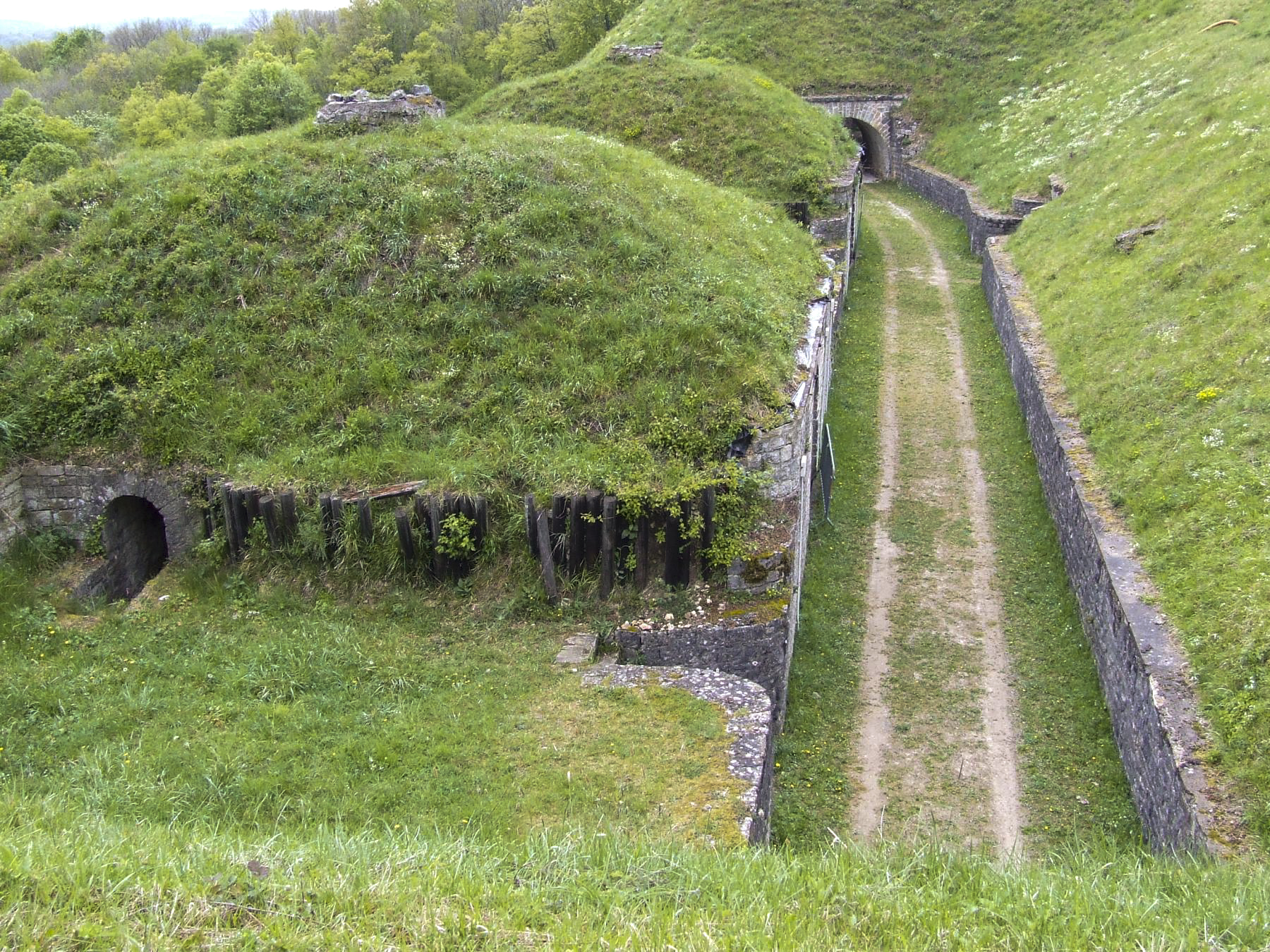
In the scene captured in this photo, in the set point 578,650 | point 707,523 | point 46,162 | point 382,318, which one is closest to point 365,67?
point 46,162

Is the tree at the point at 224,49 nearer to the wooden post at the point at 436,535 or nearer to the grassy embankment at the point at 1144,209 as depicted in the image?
the grassy embankment at the point at 1144,209

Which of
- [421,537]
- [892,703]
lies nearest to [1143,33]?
[892,703]

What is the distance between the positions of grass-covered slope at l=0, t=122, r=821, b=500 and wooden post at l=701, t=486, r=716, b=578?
513 mm

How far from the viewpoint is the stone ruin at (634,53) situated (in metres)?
29.1

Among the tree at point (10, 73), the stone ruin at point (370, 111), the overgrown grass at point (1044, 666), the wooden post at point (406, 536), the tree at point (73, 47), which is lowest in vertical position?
the overgrown grass at point (1044, 666)

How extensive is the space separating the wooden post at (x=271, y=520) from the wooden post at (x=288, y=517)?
0.05 m

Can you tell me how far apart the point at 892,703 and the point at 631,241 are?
294 inches

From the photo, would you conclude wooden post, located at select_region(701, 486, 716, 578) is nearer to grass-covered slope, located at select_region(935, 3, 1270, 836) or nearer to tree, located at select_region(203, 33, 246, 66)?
grass-covered slope, located at select_region(935, 3, 1270, 836)

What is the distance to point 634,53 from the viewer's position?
29.2m

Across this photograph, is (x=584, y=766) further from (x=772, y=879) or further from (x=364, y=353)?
(x=364, y=353)

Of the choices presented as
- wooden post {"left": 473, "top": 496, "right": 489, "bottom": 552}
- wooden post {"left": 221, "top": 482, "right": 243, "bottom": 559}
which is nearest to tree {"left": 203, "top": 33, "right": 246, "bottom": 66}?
wooden post {"left": 221, "top": 482, "right": 243, "bottom": 559}

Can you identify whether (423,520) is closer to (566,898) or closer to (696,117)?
(566,898)

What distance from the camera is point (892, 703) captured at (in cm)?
1110

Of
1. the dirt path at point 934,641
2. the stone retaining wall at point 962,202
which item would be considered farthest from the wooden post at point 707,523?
the stone retaining wall at point 962,202
